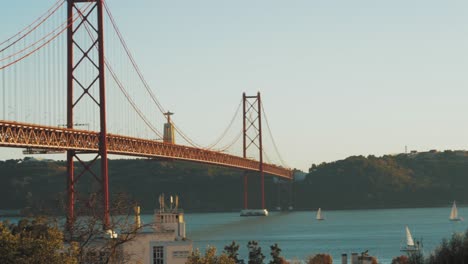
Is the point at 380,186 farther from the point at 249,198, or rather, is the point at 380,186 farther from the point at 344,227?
the point at 344,227

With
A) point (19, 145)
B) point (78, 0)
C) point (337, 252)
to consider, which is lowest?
point (337, 252)

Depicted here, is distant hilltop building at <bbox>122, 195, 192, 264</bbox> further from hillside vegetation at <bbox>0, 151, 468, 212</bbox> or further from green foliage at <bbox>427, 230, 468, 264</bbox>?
hillside vegetation at <bbox>0, 151, 468, 212</bbox>

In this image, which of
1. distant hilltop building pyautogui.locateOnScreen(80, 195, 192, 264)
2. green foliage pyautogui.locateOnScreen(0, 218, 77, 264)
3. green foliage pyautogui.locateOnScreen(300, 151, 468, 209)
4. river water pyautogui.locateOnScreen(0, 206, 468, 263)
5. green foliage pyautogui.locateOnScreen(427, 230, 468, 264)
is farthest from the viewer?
green foliage pyautogui.locateOnScreen(300, 151, 468, 209)

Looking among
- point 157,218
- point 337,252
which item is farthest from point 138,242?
point 337,252

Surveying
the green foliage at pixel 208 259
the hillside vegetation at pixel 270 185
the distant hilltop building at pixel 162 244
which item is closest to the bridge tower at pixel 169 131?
the distant hilltop building at pixel 162 244

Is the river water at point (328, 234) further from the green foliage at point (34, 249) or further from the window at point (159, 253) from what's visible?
the green foliage at point (34, 249)

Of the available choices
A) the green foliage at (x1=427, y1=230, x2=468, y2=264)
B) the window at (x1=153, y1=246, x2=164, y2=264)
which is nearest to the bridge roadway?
the window at (x1=153, y1=246, x2=164, y2=264)

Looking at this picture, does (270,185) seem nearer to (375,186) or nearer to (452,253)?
(375,186)

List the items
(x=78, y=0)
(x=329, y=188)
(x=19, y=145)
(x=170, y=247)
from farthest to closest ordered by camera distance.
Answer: (x=329, y=188) → (x=78, y=0) → (x=19, y=145) → (x=170, y=247)
